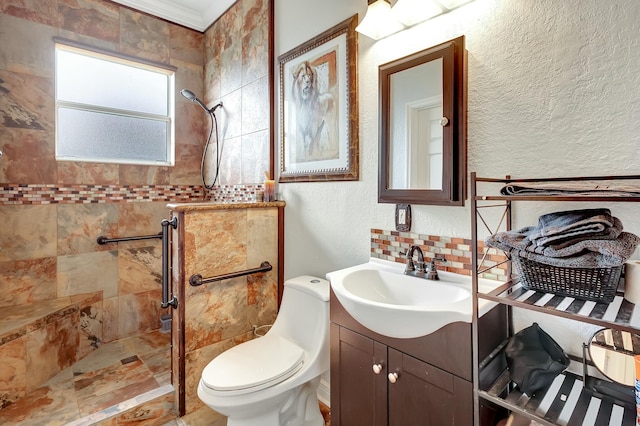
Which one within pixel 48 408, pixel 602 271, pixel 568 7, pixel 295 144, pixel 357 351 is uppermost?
pixel 568 7

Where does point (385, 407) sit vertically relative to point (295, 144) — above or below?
below

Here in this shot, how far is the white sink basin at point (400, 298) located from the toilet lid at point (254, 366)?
484mm

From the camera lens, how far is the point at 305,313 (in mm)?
1680

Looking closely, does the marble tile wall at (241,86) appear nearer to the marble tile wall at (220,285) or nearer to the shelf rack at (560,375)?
the marble tile wall at (220,285)

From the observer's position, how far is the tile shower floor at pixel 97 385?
68.1 inches

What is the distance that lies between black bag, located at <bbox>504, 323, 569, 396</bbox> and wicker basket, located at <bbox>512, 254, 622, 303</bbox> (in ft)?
0.69

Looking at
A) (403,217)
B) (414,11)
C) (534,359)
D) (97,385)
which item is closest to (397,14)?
(414,11)

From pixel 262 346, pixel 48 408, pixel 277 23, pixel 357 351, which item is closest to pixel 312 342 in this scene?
pixel 262 346

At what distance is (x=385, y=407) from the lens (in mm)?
1144

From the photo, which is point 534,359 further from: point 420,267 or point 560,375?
point 420,267

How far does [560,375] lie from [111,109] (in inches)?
126

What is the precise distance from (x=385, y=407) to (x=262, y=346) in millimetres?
713

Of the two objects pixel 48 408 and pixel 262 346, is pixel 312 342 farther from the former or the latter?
pixel 48 408

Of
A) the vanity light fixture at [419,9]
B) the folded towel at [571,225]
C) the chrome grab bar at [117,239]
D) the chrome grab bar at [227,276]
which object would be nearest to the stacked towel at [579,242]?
the folded towel at [571,225]
